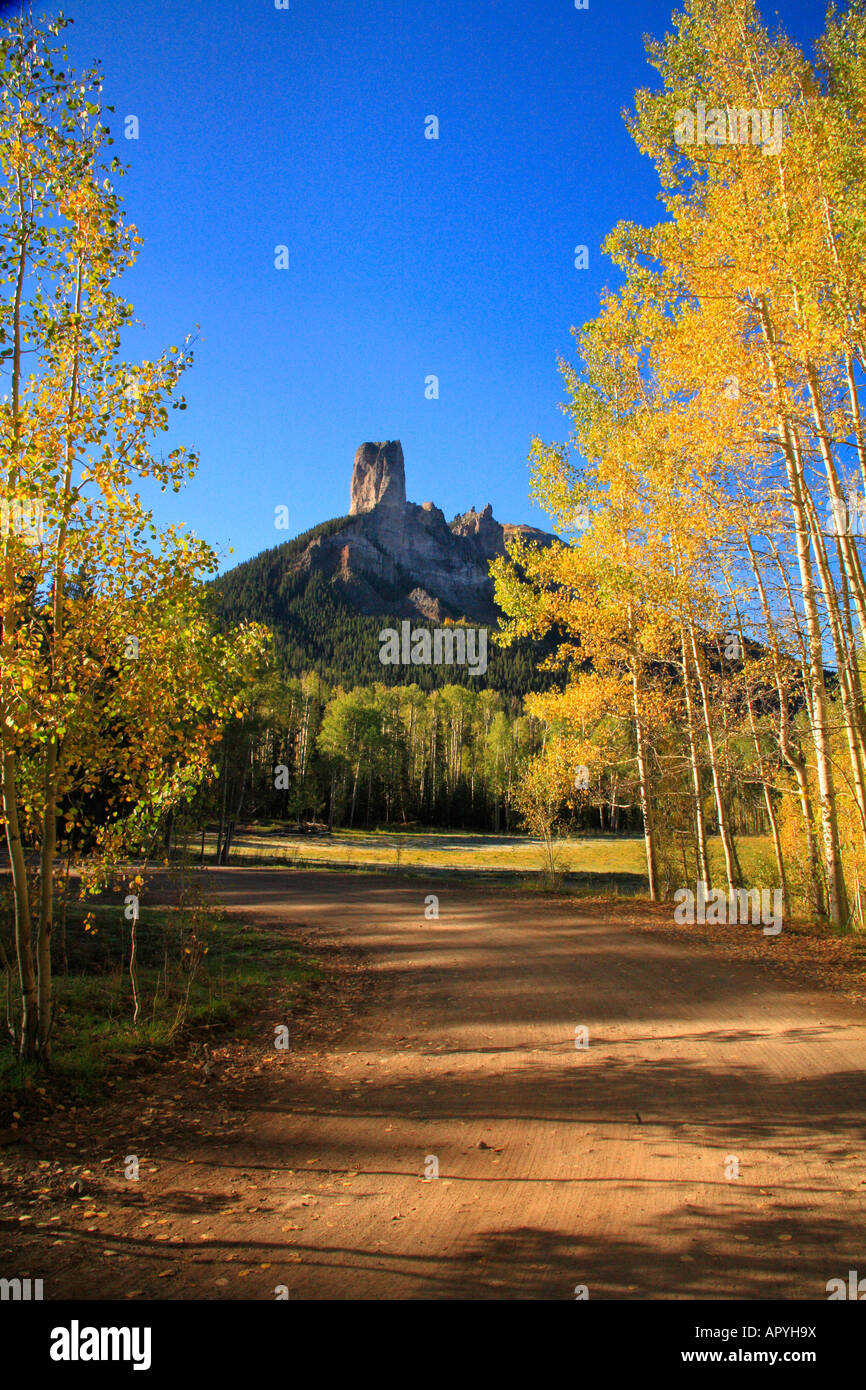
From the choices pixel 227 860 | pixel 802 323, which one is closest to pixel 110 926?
pixel 802 323

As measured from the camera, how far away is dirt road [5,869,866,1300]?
3.77m

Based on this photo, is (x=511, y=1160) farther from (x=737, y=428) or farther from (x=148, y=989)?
(x=737, y=428)

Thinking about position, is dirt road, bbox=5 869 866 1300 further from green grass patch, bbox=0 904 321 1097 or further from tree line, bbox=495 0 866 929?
tree line, bbox=495 0 866 929

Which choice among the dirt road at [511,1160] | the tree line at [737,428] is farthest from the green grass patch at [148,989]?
the tree line at [737,428]

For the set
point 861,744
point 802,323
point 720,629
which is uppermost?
point 802,323

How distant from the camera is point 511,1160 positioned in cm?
514

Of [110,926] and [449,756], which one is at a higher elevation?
[449,756]

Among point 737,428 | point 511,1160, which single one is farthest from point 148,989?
point 737,428

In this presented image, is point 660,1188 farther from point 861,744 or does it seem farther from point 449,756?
point 449,756

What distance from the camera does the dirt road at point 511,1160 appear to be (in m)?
3.77

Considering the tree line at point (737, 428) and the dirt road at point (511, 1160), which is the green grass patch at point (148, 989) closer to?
the dirt road at point (511, 1160)

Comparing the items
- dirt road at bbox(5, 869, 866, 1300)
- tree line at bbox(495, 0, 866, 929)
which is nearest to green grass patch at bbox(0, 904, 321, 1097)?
dirt road at bbox(5, 869, 866, 1300)
